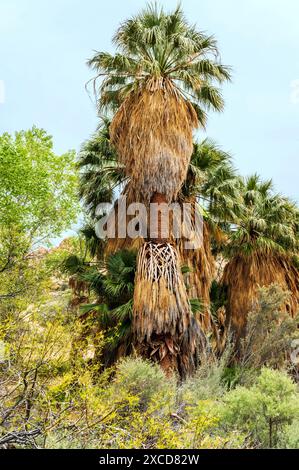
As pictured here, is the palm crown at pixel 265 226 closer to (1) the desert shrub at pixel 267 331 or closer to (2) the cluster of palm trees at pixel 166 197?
(2) the cluster of palm trees at pixel 166 197

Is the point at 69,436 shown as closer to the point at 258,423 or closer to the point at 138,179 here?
the point at 258,423

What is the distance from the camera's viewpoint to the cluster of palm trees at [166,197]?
1289 cm

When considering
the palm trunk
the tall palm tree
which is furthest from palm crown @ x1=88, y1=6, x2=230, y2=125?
the palm trunk

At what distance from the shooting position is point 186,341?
43.7ft

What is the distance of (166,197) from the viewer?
1366 cm

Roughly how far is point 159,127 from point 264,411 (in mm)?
7864

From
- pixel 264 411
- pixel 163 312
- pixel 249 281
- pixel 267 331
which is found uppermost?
pixel 249 281

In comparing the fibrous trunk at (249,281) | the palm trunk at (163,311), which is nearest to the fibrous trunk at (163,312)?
the palm trunk at (163,311)

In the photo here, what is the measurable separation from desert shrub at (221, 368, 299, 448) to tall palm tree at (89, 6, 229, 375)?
14.3 ft

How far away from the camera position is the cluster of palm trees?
12891mm

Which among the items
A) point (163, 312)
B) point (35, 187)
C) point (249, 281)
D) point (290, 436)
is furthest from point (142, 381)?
point (35, 187)

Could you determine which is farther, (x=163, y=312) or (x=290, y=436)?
(x=163, y=312)

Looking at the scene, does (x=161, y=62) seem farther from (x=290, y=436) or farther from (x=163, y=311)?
(x=290, y=436)

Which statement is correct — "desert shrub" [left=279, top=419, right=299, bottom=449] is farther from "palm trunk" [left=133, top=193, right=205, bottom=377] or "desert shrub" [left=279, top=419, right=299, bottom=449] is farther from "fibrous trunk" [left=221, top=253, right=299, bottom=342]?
"fibrous trunk" [left=221, top=253, right=299, bottom=342]
